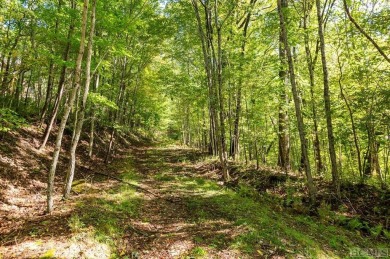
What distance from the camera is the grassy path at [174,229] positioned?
508 cm

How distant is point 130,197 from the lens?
27.8 feet

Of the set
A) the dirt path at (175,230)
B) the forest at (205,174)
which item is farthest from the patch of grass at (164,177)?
the dirt path at (175,230)

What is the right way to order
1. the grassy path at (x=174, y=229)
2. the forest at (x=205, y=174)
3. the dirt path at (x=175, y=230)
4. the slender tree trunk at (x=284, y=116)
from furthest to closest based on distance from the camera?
the slender tree trunk at (x=284, y=116) → the forest at (x=205, y=174) → the dirt path at (x=175, y=230) → the grassy path at (x=174, y=229)

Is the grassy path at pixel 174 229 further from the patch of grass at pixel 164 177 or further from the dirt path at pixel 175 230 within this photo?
the patch of grass at pixel 164 177

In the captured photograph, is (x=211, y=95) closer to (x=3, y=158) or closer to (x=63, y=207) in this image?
(x=63, y=207)

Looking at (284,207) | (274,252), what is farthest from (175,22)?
A: (274,252)

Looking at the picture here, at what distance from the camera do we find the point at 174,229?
6523mm

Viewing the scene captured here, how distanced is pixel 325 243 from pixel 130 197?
6.15 metres

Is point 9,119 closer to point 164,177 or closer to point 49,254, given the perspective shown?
point 49,254

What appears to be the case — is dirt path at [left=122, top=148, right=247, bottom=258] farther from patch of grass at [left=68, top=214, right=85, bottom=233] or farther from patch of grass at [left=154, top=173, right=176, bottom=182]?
patch of grass at [left=154, top=173, right=176, bottom=182]

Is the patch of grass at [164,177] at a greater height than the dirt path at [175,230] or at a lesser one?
greater

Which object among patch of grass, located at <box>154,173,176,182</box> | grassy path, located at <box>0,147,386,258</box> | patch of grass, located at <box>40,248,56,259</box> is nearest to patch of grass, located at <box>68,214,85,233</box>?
grassy path, located at <box>0,147,386,258</box>

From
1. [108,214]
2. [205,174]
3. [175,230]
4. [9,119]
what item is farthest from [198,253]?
[205,174]

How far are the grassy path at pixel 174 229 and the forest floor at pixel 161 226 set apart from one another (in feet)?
0.07
